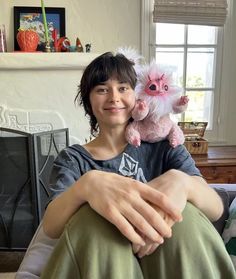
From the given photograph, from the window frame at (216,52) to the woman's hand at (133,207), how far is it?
193 cm

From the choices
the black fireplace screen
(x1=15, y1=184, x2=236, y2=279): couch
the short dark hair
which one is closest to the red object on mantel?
the black fireplace screen

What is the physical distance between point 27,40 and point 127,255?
5.84ft

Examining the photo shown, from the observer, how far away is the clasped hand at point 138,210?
560 mm

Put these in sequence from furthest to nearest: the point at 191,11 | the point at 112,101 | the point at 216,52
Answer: the point at 216,52 < the point at 191,11 < the point at 112,101

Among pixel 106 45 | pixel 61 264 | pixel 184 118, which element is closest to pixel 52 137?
pixel 106 45

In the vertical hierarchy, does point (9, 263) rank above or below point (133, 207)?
below

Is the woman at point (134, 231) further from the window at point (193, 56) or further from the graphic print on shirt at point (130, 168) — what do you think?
the window at point (193, 56)

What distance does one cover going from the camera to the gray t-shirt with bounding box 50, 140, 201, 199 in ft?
3.03

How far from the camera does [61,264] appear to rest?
1.82 ft

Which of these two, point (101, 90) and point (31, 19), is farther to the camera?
point (31, 19)

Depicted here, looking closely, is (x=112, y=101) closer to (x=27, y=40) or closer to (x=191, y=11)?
(x=27, y=40)

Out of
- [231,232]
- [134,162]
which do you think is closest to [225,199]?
[231,232]

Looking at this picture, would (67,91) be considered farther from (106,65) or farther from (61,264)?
(61,264)

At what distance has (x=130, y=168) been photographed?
97 cm
